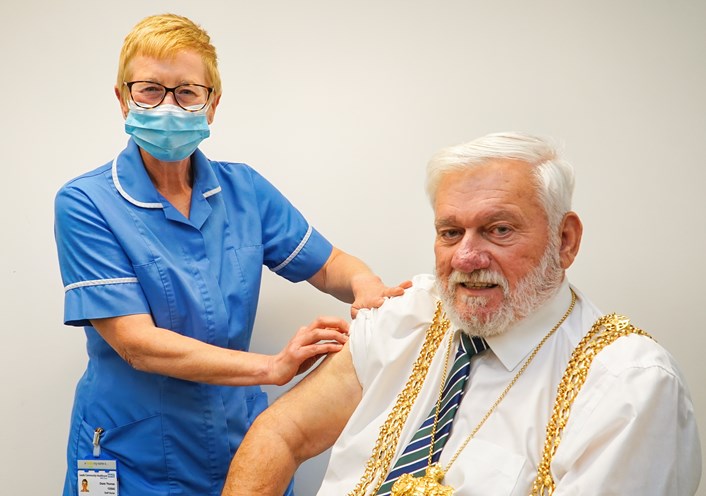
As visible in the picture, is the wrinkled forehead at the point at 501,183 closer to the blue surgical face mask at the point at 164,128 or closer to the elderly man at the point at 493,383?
the elderly man at the point at 493,383

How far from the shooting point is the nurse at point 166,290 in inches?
85.7

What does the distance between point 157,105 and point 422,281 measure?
0.80m

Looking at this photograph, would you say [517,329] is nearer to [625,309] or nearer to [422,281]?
[422,281]

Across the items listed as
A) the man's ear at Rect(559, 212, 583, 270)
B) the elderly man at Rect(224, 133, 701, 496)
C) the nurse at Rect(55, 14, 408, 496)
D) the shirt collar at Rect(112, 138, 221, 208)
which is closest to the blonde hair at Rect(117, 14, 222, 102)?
the nurse at Rect(55, 14, 408, 496)

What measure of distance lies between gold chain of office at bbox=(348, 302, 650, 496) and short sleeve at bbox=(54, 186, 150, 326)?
2.27 ft

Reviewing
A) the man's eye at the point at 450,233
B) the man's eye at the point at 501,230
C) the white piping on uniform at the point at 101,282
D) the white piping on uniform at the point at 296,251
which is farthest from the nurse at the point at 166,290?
the man's eye at the point at 501,230

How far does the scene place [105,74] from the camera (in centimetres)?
318

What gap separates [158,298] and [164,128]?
0.43 metres

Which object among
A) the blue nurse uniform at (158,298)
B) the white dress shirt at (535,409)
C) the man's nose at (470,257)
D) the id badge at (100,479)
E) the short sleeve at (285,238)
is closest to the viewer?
the white dress shirt at (535,409)

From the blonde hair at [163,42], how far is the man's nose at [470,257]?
0.89 m

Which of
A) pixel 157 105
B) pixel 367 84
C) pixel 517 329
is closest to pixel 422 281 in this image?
pixel 517 329

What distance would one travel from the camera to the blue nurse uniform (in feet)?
7.23

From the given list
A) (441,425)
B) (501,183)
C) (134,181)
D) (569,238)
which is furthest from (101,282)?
(569,238)

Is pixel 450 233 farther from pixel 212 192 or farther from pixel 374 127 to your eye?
pixel 374 127
